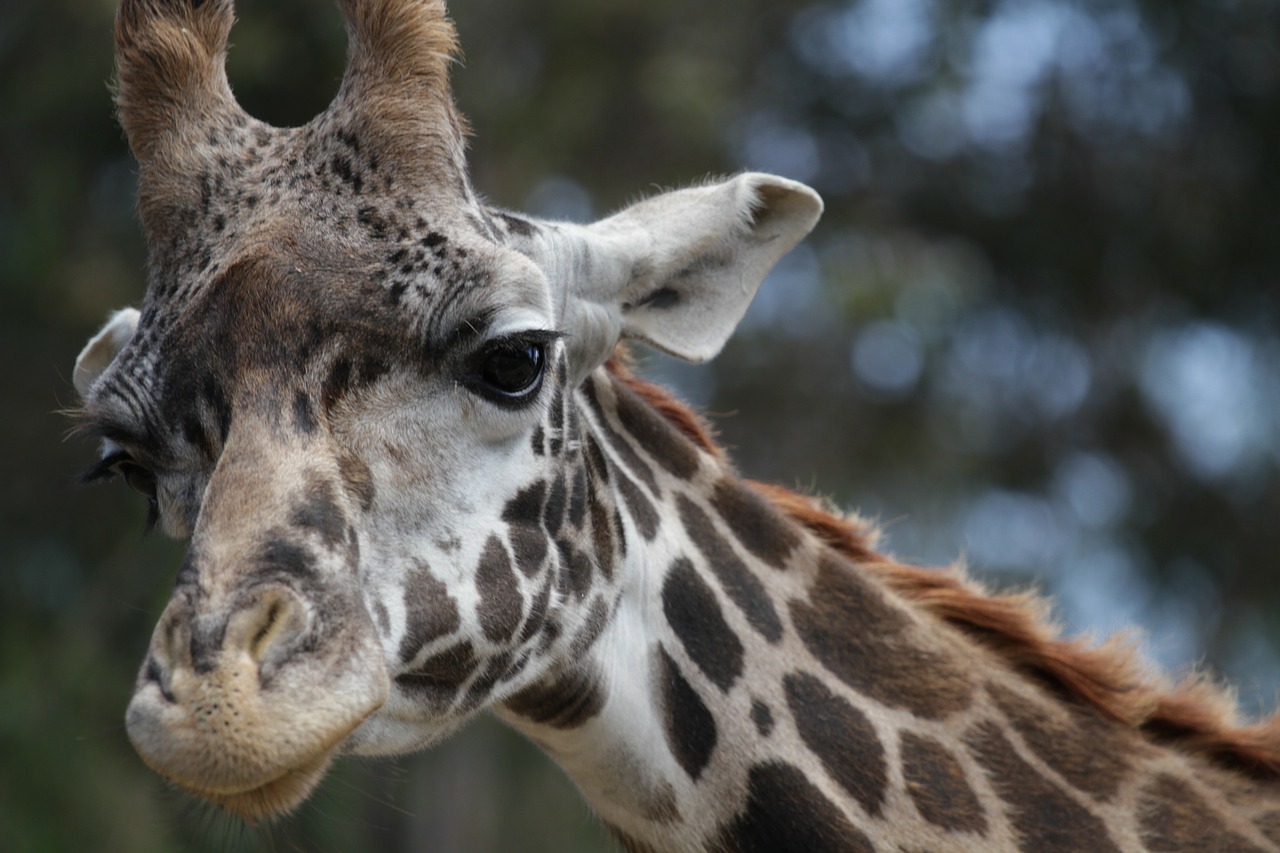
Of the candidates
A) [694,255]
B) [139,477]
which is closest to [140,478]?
[139,477]

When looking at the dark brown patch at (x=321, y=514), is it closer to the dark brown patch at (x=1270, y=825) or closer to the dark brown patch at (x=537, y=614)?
the dark brown patch at (x=537, y=614)

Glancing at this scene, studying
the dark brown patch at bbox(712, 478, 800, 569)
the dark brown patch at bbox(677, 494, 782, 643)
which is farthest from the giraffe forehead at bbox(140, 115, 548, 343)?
the dark brown patch at bbox(712, 478, 800, 569)

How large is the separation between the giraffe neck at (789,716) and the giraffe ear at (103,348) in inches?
57.3

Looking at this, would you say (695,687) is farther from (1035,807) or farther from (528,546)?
(1035,807)

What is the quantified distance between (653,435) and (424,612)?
4.30 feet

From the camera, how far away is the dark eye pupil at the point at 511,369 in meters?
3.59

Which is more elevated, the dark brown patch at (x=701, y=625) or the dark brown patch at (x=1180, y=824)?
the dark brown patch at (x=1180, y=824)

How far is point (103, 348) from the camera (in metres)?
4.40

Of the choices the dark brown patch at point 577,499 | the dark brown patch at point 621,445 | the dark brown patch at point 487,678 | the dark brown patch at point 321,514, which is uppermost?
the dark brown patch at point 621,445

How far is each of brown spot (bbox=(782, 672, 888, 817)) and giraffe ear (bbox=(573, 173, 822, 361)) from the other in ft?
3.53

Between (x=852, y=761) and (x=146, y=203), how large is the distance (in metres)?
2.51

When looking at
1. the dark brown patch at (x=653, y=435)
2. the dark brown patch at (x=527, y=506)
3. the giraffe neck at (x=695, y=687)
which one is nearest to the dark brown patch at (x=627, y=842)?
the giraffe neck at (x=695, y=687)

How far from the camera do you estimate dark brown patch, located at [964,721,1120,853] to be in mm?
3965

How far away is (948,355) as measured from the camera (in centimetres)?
1773
